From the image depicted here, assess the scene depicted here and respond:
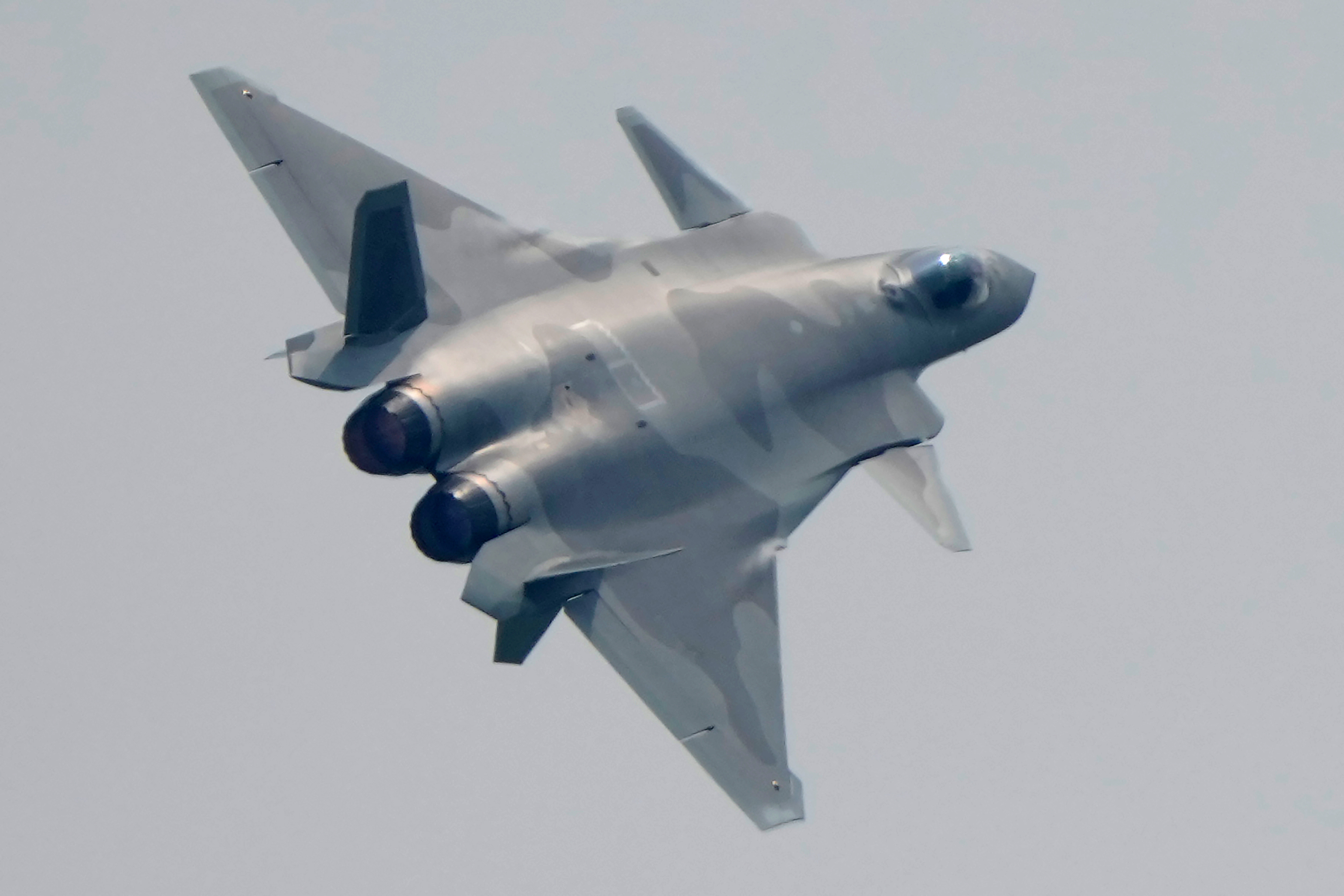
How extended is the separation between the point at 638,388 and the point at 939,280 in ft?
15.2

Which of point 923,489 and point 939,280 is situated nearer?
point 923,489

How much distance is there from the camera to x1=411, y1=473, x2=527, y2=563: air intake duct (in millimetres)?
29375

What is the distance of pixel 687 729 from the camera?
97.2 ft

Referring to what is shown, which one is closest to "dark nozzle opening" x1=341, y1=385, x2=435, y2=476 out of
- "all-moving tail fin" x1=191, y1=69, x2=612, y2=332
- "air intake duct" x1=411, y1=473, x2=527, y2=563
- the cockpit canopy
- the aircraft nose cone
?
"air intake duct" x1=411, y1=473, x2=527, y2=563

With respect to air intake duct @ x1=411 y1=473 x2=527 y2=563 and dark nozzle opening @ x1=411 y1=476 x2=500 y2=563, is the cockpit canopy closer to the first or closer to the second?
air intake duct @ x1=411 y1=473 x2=527 y2=563

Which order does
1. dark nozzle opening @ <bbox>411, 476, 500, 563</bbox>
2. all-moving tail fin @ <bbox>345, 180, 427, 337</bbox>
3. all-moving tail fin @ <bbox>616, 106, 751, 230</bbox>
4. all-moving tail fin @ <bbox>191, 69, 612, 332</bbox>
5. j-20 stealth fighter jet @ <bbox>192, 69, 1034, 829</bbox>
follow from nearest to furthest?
dark nozzle opening @ <bbox>411, 476, 500, 563</bbox>, all-moving tail fin @ <bbox>345, 180, 427, 337</bbox>, j-20 stealth fighter jet @ <bbox>192, 69, 1034, 829</bbox>, all-moving tail fin @ <bbox>191, 69, 612, 332</bbox>, all-moving tail fin @ <bbox>616, 106, 751, 230</bbox>

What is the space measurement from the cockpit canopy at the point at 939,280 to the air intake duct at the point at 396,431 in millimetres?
6496

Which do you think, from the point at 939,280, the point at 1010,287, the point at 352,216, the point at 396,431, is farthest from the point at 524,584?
the point at 1010,287

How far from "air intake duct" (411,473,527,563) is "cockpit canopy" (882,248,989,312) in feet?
20.8

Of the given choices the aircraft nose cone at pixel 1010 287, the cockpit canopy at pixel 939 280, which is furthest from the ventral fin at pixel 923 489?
the aircraft nose cone at pixel 1010 287

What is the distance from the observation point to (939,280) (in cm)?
3356

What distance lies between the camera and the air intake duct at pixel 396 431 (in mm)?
29672

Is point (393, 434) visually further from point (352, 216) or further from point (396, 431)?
point (352, 216)

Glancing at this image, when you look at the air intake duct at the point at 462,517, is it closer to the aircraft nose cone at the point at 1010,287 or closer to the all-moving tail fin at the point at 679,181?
the all-moving tail fin at the point at 679,181
